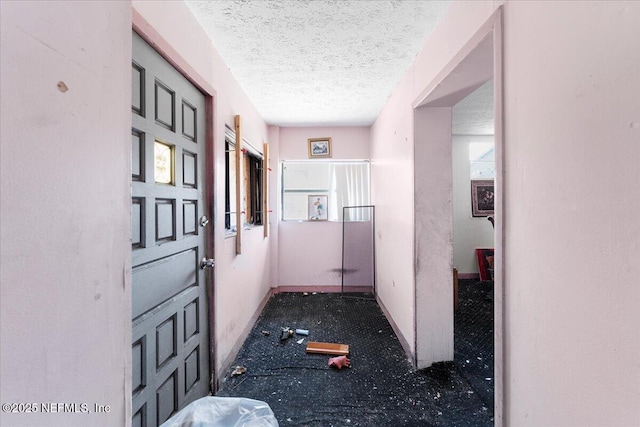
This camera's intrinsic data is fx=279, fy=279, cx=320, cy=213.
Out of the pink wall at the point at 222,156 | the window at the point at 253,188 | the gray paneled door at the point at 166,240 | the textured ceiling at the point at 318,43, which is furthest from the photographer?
the window at the point at 253,188

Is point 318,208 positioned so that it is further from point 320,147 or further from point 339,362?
point 339,362

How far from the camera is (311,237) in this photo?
409 cm

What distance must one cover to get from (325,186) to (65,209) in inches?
145

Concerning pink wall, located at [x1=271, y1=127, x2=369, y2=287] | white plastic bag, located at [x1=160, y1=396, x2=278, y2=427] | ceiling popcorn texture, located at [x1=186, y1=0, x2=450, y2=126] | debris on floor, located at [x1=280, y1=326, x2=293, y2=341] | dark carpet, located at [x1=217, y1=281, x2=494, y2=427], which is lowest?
dark carpet, located at [x1=217, y1=281, x2=494, y2=427]

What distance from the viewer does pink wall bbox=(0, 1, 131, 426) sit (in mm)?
497

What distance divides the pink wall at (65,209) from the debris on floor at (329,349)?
5.90 feet

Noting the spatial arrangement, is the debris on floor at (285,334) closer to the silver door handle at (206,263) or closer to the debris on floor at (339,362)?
the debris on floor at (339,362)

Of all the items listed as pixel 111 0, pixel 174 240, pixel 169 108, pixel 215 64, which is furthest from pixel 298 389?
pixel 215 64

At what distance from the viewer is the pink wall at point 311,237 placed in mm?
4055

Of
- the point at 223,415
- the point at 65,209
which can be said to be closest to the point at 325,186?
the point at 223,415

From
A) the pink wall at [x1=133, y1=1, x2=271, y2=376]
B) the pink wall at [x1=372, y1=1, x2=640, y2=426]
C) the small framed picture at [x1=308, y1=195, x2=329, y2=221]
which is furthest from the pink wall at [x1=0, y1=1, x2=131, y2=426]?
the small framed picture at [x1=308, y1=195, x2=329, y2=221]

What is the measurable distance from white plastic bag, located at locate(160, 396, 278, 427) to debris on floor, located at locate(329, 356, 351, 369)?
99 centimetres

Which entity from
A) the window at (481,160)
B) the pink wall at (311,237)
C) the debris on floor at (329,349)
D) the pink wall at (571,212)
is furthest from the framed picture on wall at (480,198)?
the pink wall at (571,212)

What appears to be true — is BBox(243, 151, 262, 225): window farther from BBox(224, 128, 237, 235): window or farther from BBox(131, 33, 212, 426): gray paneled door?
BBox(131, 33, 212, 426): gray paneled door
